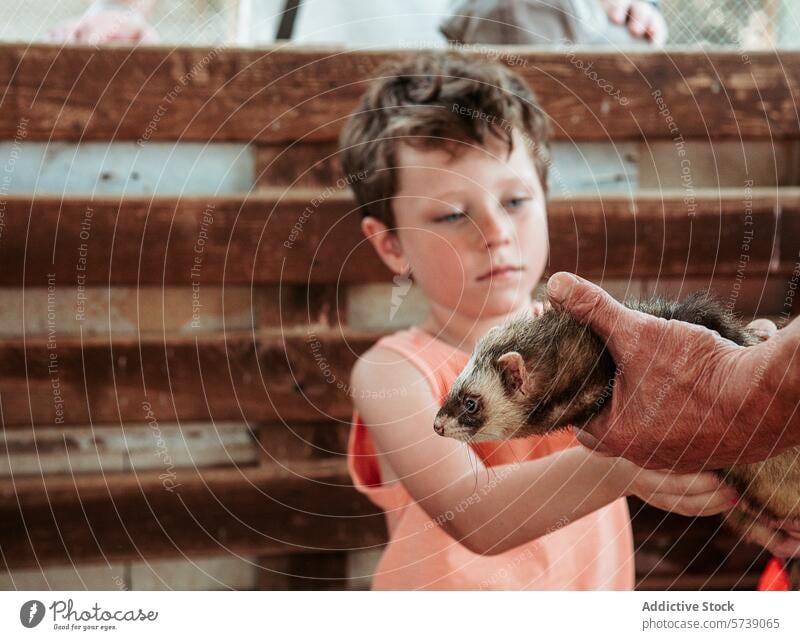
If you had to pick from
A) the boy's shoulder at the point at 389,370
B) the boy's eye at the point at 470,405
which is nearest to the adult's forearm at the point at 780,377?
the boy's eye at the point at 470,405

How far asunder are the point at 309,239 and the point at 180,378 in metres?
0.15

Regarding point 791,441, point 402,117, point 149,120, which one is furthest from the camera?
point 149,120

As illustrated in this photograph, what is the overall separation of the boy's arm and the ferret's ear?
9 centimetres

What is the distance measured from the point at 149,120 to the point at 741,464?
1.65 feet

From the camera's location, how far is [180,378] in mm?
683

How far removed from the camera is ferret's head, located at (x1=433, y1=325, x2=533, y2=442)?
1.07ft

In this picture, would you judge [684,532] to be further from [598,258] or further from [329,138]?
[329,138]

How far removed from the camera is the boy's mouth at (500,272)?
48cm

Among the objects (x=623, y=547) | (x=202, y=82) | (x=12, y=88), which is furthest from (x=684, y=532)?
(x=12, y=88)

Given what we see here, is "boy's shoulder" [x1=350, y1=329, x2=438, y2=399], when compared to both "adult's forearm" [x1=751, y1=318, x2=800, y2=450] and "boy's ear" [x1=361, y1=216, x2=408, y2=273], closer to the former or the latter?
"boy's ear" [x1=361, y1=216, x2=408, y2=273]

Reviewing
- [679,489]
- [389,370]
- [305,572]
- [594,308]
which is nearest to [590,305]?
[594,308]

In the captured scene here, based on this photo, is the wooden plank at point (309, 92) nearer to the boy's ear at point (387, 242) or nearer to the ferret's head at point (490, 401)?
the boy's ear at point (387, 242)

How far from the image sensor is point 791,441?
34 centimetres

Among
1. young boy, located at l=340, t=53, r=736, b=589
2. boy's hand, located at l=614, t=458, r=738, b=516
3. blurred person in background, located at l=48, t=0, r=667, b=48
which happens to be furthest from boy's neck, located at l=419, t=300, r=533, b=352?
blurred person in background, located at l=48, t=0, r=667, b=48
